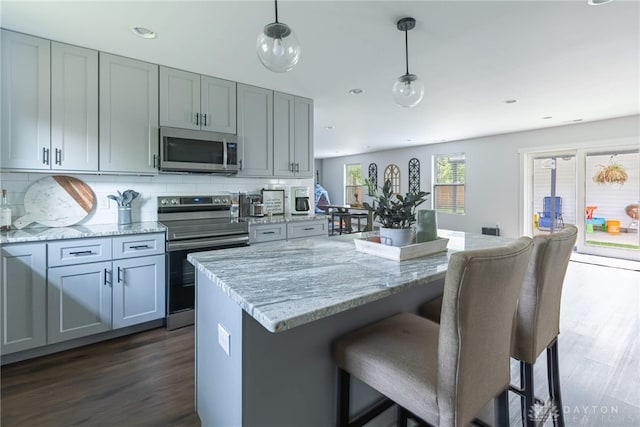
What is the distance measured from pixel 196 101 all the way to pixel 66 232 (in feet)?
5.50

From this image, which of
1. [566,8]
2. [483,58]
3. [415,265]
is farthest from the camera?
[483,58]

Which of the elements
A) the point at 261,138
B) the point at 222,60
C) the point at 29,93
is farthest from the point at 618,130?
the point at 29,93

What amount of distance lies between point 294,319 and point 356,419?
3.26 feet

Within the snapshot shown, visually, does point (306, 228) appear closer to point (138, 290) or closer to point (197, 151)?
point (197, 151)

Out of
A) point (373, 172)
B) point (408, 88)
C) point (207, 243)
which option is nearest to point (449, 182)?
point (373, 172)

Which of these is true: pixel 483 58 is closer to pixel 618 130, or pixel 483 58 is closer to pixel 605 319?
pixel 605 319

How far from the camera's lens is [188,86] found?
3168 millimetres

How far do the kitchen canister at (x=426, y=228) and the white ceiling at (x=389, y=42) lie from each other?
1413 mm

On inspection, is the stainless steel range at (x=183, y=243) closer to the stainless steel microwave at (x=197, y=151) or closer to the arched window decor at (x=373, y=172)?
the stainless steel microwave at (x=197, y=151)

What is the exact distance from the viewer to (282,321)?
0.84 m

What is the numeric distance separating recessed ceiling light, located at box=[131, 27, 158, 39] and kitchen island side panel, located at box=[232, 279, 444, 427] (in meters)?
2.11

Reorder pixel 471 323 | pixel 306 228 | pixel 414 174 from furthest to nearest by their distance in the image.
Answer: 1. pixel 414 174
2. pixel 306 228
3. pixel 471 323

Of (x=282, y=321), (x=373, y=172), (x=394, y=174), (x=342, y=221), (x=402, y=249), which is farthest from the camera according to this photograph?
(x=373, y=172)

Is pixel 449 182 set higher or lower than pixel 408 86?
lower
